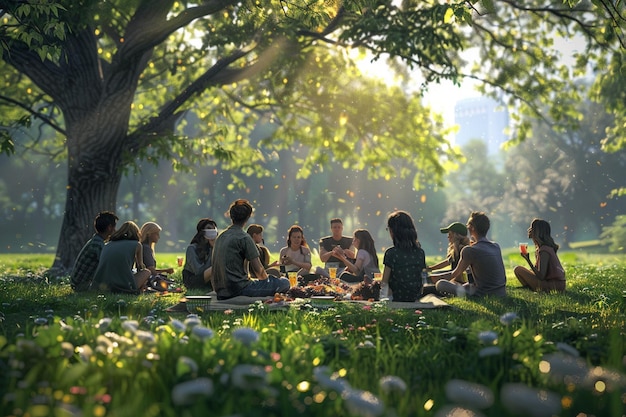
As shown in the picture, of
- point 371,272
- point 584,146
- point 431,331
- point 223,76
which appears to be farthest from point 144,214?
point 431,331

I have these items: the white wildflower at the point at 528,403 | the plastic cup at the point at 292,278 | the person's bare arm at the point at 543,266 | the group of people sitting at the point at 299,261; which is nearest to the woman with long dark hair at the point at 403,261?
the group of people sitting at the point at 299,261

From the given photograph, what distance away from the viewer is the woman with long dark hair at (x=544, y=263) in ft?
40.7

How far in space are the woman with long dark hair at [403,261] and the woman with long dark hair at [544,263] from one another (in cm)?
266

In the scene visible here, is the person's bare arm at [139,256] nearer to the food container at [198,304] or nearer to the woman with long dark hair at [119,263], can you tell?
the woman with long dark hair at [119,263]

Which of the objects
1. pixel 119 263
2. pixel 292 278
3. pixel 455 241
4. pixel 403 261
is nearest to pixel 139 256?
pixel 119 263

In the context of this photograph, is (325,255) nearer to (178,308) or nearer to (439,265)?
(439,265)

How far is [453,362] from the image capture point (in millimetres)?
5738

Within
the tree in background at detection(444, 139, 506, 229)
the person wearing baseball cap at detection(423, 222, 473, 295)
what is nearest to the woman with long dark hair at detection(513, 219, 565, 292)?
the person wearing baseball cap at detection(423, 222, 473, 295)

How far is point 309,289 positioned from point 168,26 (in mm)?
7070

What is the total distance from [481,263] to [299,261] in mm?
4877

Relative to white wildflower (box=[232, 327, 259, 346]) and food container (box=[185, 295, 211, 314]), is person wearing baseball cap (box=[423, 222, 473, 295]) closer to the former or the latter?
food container (box=[185, 295, 211, 314])

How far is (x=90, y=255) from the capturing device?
1255 centimetres

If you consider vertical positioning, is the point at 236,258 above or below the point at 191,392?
above

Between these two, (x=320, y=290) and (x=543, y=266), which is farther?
(x=543, y=266)
